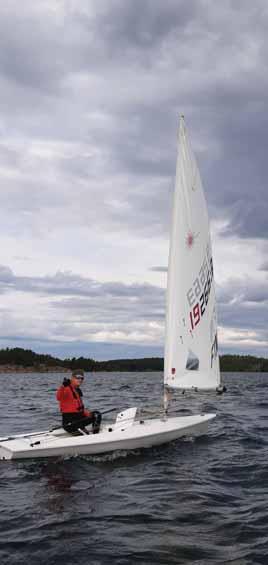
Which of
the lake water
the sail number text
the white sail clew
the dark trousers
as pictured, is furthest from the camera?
the sail number text

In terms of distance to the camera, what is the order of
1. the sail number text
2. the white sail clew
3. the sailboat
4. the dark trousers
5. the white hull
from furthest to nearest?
1. the sail number text
2. the white sail clew
3. the sailboat
4. the dark trousers
5. the white hull

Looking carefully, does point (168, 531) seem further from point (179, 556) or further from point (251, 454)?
point (251, 454)

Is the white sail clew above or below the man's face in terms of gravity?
above

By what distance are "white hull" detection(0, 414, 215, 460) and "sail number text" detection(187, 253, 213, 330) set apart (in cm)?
259

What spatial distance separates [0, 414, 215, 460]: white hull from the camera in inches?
453

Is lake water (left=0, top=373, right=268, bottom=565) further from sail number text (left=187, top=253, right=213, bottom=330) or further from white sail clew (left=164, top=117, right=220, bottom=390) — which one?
sail number text (left=187, top=253, right=213, bottom=330)

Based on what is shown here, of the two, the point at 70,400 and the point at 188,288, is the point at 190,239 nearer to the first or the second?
the point at 188,288

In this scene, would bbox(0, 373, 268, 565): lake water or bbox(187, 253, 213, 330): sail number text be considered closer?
bbox(0, 373, 268, 565): lake water

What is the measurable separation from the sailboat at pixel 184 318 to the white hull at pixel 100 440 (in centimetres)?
2

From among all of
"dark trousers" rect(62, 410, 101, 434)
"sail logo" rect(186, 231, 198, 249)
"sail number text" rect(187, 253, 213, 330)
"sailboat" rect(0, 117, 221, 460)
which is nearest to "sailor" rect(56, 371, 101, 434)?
"dark trousers" rect(62, 410, 101, 434)

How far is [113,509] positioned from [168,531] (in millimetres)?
1310

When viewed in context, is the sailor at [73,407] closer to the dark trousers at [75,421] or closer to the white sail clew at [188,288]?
the dark trousers at [75,421]

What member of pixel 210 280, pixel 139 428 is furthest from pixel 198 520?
pixel 210 280

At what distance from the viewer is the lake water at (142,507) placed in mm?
6668
